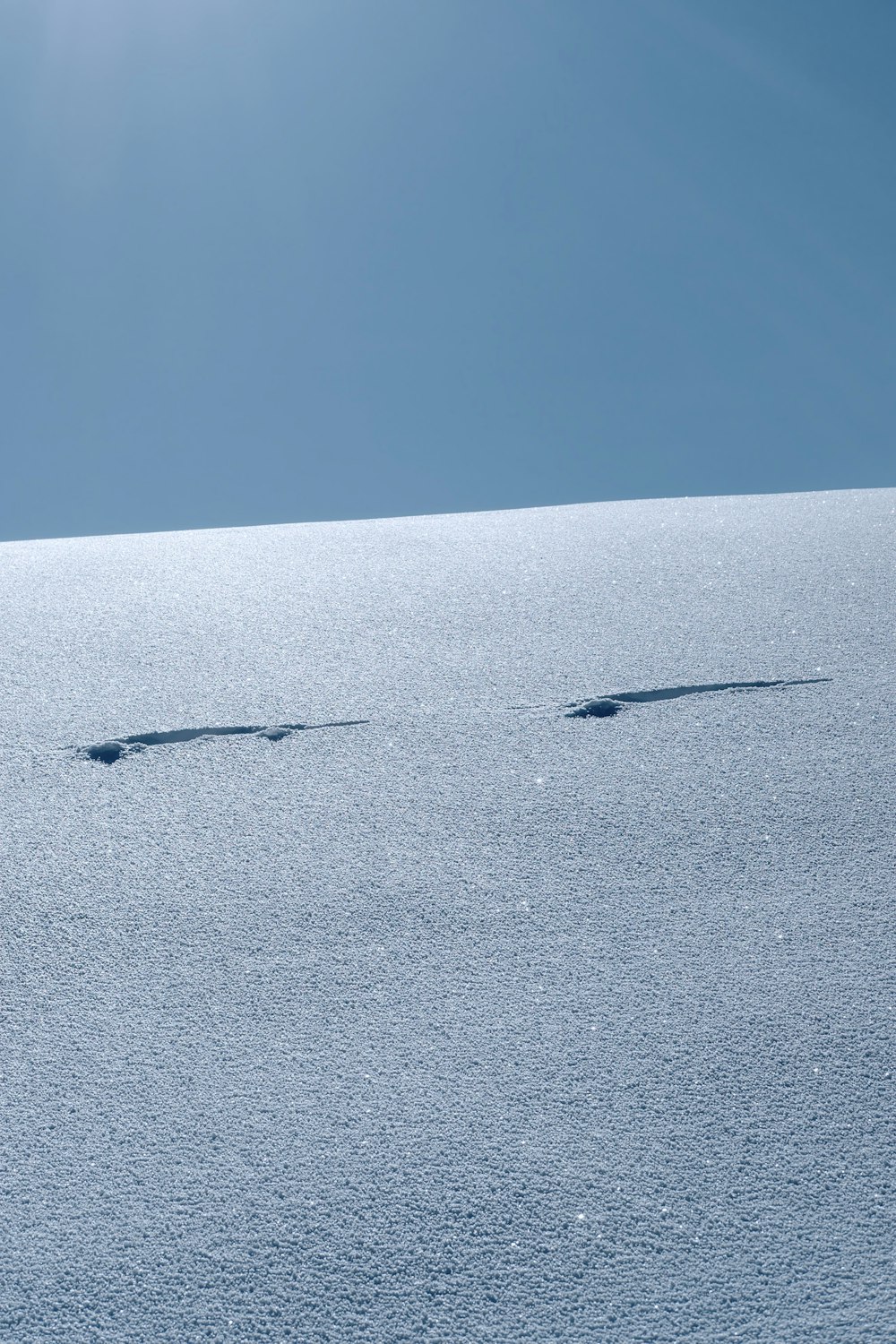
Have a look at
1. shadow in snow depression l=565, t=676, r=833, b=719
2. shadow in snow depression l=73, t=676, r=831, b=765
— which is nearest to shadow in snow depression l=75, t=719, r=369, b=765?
shadow in snow depression l=73, t=676, r=831, b=765

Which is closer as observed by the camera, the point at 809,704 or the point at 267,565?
the point at 809,704

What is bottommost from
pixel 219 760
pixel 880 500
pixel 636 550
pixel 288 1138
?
pixel 288 1138

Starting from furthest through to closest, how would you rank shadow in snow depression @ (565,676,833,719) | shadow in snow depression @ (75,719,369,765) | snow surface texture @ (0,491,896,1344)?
1. shadow in snow depression @ (565,676,833,719)
2. shadow in snow depression @ (75,719,369,765)
3. snow surface texture @ (0,491,896,1344)

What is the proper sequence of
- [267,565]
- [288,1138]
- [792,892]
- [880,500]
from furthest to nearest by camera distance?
[880,500] → [267,565] → [792,892] → [288,1138]

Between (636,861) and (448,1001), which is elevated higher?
(636,861)

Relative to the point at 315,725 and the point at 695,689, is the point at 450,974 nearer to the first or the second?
the point at 315,725

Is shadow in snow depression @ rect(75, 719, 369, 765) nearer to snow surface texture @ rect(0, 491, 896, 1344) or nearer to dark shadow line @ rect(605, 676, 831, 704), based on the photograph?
snow surface texture @ rect(0, 491, 896, 1344)

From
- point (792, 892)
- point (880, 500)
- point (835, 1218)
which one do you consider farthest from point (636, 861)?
point (880, 500)

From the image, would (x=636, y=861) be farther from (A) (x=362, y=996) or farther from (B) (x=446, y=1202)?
(B) (x=446, y=1202)
